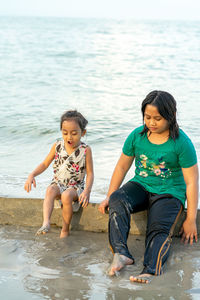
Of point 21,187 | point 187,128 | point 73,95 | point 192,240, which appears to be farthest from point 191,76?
point 192,240

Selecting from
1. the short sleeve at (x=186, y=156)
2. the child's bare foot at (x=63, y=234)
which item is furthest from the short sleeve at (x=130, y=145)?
the child's bare foot at (x=63, y=234)

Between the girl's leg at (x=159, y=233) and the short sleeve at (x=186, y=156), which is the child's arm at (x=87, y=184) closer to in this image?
the girl's leg at (x=159, y=233)

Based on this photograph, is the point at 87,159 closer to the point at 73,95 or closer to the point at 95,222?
the point at 95,222

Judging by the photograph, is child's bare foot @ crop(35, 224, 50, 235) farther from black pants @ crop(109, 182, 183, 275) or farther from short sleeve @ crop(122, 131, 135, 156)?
short sleeve @ crop(122, 131, 135, 156)

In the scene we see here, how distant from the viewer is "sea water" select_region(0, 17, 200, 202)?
21.6 ft

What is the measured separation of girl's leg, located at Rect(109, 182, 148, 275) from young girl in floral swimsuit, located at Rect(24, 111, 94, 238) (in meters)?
0.36

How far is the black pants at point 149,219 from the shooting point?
2.96 meters

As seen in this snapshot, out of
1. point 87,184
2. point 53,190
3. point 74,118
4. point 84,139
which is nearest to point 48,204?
point 53,190

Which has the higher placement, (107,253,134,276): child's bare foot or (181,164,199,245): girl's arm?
(181,164,199,245): girl's arm

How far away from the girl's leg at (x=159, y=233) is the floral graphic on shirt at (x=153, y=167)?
20cm

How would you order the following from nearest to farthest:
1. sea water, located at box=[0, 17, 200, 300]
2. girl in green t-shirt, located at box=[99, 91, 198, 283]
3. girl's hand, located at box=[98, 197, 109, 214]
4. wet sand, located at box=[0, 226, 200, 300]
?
wet sand, located at box=[0, 226, 200, 300] < sea water, located at box=[0, 17, 200, 300] < girl in green t-shirt, located at box=[99, 91, 198, 283] < girl's hand, located at box=[98, 197, 109, 214]

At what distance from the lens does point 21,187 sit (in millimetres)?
4848

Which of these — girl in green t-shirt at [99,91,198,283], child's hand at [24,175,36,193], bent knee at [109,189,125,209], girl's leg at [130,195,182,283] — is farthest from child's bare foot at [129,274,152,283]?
child's hand at [24,175,36,193]

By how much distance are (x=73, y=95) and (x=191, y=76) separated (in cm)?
620
